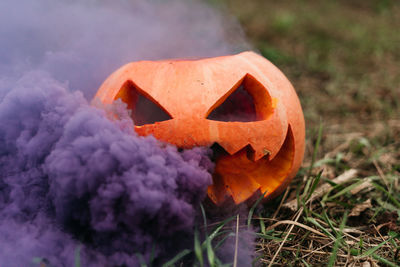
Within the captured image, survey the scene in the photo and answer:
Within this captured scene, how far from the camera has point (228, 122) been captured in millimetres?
1396

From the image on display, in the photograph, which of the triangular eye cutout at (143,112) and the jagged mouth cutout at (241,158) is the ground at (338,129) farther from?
the triangular eye cutout at (143,112)

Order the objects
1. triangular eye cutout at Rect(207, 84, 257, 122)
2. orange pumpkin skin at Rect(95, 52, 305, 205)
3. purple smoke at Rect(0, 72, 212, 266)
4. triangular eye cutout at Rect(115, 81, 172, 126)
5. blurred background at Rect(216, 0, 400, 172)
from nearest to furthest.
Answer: purple smoke at Rect(0, 72, 212, 266), orange pumpkin skin at Rect(95, 52, 305, 205), triangular eye cutout at Rect(115, 81, 172, 126), triangular eye cutout at Rect(207, 84, 257, 122), blurred background at Rect(216, 0, 400, 172)

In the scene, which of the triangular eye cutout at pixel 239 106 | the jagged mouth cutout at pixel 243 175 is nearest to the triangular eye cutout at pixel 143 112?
the triangular eye cutout at pixel 239 106

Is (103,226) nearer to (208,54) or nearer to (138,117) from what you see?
(138,117)

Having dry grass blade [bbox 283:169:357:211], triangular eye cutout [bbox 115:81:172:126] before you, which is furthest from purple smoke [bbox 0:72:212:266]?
dry grass blade [bbox 283:169:357:211]

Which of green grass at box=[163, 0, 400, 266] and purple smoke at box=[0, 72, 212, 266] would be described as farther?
green grass at box=[163, 0, 400, 266]

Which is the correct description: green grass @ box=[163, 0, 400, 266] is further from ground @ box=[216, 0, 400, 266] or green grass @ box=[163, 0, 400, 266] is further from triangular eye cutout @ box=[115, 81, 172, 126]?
triangular eye cutout @ box=[115, 81, 172, 126]

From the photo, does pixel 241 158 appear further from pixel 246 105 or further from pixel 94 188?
pixel 94 188

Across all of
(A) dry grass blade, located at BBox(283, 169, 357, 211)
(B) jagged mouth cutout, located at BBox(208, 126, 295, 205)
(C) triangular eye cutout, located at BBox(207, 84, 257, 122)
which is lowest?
(A) dry grass blade, located at BBox(283, 169, 357, 211)

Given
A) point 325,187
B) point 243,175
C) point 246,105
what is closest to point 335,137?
point 325,187

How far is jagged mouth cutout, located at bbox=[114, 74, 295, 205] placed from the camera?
1482mm

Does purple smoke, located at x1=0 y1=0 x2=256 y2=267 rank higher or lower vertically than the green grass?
higher

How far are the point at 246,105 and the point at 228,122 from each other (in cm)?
41

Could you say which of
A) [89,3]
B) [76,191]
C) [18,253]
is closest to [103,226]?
[76,191]
